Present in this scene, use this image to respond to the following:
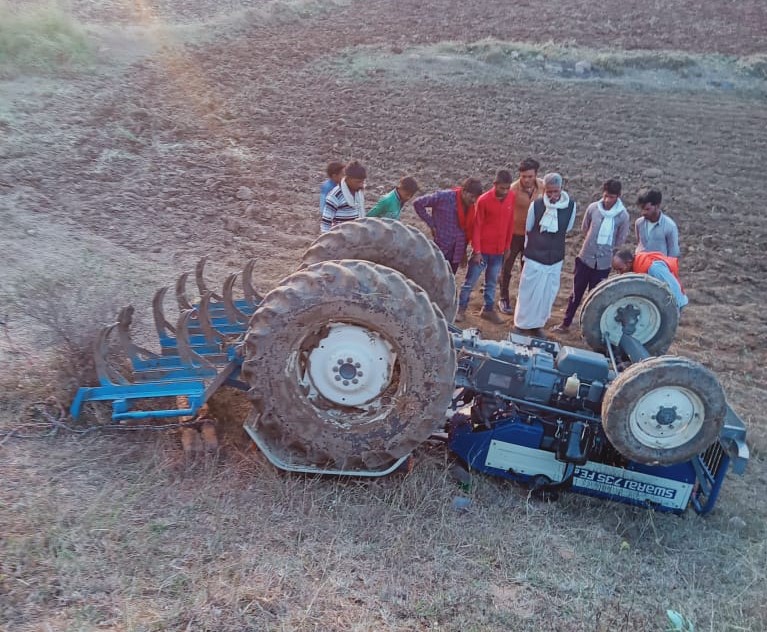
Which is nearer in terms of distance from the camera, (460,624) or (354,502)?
(460,624)

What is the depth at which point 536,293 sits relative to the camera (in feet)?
22.8

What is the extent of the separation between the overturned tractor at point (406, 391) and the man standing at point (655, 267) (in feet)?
4.83

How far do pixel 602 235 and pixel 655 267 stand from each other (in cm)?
107

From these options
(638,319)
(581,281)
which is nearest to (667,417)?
(638,319)

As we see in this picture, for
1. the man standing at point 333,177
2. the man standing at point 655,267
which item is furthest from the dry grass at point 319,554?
the man standing at point 333,177

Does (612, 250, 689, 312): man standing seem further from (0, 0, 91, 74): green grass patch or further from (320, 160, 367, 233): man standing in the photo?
(0, 0, 91, 74): green grass patch

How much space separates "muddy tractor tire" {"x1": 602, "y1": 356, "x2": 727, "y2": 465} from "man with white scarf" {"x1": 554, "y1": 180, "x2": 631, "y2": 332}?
2959 millimetres

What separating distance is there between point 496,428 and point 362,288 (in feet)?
4.52

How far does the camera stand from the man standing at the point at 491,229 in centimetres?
676

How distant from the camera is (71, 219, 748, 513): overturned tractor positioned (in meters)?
3.89

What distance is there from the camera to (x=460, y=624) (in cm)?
318

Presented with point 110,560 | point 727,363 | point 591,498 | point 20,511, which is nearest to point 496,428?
point 591,498

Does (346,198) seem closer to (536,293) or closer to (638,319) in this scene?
(536,293)

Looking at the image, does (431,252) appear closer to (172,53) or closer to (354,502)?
(354,502)
